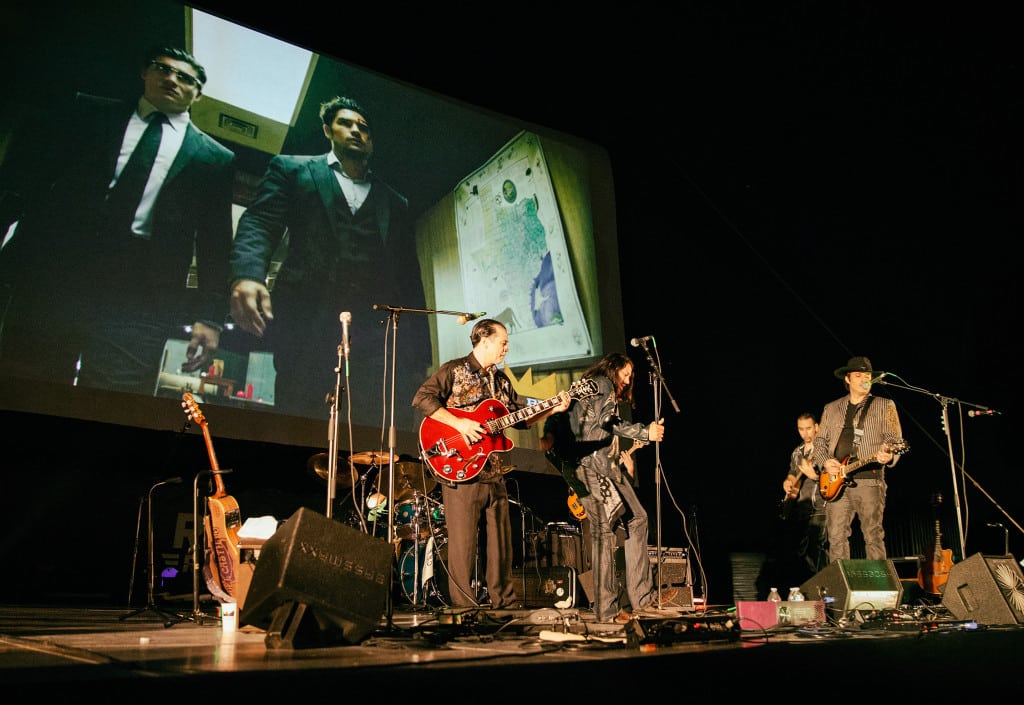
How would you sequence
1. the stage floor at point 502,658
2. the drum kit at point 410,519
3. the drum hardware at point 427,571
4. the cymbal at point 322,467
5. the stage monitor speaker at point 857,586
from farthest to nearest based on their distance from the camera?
1. the drum hardware at point 427,571
2. the drum kit at point 410,519
3. the cymbal at point 322,467
4. the stage monitor speaker at point 857,586
5. the stage floor at point 502,658

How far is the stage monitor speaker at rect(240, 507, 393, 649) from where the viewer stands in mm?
2645

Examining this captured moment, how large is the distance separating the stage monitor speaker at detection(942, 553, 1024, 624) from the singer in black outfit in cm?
403

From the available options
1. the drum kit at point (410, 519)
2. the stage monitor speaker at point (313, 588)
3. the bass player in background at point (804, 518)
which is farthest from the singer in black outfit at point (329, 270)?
the bass player in background at point (804, 518)

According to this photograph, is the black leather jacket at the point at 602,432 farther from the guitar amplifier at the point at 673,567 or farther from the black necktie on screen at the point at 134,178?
the black necktie on screen at the point at 134,178

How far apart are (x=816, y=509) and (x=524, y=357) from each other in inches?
136

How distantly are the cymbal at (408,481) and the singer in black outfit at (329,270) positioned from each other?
0.59 metres

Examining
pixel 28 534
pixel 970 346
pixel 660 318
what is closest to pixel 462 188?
pixel 660 318

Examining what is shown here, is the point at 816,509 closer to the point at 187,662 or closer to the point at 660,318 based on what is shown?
the point at 660,318

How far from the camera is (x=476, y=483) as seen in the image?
14.5 ft

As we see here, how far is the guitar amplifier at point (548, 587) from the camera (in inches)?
246

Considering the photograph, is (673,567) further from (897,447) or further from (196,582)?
(196,582)

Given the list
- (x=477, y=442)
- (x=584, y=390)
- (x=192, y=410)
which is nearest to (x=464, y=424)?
(x=477, y=442)

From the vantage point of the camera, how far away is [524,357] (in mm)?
7195

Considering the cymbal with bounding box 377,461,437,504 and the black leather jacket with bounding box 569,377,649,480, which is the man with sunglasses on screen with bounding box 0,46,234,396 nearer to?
A: the cymbal with bounding box 377,461,437,504
